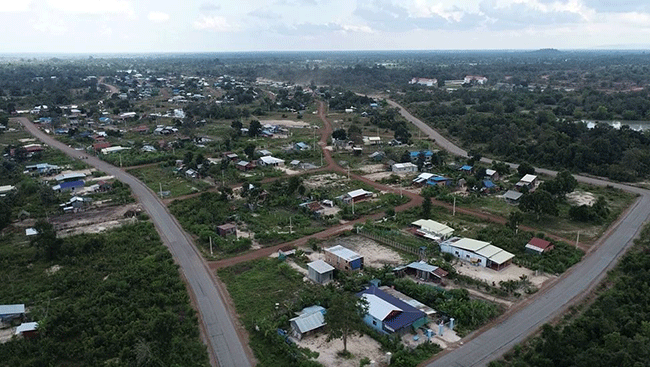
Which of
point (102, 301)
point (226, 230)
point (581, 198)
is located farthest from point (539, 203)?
point (102, 301)

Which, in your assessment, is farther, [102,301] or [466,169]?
[466,169]

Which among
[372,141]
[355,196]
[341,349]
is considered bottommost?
[341,349]

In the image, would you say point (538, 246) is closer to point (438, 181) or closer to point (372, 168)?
point (438, 181)

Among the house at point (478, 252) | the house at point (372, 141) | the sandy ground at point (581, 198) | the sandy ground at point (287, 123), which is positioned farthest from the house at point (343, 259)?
the sandy ground at point (287, 123)

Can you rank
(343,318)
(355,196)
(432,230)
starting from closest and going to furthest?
(343,318)
(432,230)
(355,196)

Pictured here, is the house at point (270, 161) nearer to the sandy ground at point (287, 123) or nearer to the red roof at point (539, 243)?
the sandy ground at point (287, 123)

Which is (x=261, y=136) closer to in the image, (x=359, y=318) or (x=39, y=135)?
(x=39, y=135)
